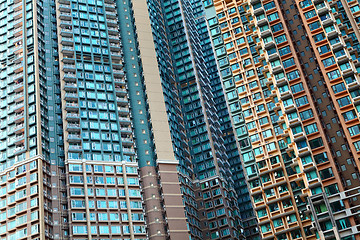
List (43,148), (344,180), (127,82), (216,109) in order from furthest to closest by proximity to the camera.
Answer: (216,109), (127,82), (43,148), (344,180)

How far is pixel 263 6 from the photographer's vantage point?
377 ft

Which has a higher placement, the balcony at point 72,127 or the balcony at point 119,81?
the balcony at point 119,81

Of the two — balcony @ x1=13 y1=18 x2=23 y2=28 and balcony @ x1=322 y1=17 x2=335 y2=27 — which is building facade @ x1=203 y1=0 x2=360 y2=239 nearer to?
balcony @ x1=322 y1=17 x2=335 y2=27

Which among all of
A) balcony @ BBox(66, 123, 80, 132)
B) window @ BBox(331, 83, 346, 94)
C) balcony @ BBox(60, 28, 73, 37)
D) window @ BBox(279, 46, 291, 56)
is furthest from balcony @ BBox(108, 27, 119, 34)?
window @ BBox(331, 83, 346, 94)

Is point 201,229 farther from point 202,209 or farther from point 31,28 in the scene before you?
point 31,28

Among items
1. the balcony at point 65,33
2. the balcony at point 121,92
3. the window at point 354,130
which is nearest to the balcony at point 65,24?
the balcony at point 65,33

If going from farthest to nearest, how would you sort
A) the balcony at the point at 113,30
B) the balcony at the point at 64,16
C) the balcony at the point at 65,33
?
the balcony at the point at 113,30
the balcony at the point at 64,16
the balcony at the point at 65,33

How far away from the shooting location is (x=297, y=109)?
102812 mm

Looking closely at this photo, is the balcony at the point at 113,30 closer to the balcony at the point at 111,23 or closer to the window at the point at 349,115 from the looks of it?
the balcony at the point at 111,23

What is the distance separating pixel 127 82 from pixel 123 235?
42842 mm

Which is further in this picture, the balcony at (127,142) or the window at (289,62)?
the balcony at (127,142)

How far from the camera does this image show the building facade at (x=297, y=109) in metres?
95.5

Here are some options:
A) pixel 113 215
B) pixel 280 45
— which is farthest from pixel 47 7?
pixel 280 45

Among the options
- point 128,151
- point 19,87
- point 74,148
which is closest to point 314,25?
point 128,151
